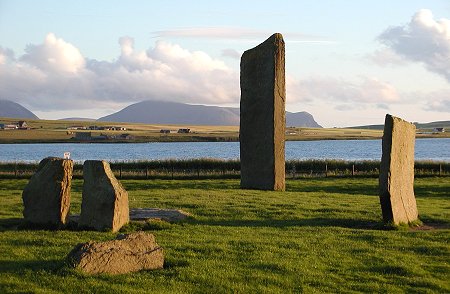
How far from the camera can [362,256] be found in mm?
12727

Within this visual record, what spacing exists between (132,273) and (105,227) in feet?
14.9

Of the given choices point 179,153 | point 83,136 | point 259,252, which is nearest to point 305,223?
point 259,252

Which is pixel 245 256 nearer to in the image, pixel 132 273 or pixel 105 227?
pixel 132 273

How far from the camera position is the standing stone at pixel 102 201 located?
15320 millimetres

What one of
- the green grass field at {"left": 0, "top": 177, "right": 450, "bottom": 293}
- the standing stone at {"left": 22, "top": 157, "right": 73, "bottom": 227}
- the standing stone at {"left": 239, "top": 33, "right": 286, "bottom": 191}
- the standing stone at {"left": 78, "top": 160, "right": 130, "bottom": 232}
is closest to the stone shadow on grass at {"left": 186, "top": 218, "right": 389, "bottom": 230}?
the green grass field at {"left": 0, "top": 177, "right": 450, "bottom": 293}

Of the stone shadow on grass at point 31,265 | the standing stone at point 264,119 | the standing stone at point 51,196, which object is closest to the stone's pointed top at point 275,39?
the standing stone at point 264,119

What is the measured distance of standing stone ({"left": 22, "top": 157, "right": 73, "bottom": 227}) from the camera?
1570 centimetres

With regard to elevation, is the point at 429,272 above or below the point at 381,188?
below

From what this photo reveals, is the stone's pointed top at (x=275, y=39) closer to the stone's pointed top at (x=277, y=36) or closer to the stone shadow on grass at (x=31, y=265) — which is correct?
the stone's pointed top at (x=277, y=36)

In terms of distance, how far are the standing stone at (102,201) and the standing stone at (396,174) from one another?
6.71 meters

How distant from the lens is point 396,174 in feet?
57.2

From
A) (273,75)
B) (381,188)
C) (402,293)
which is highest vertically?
(273,75)

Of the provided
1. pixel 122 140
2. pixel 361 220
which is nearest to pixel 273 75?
pixel 361 220

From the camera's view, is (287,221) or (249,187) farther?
(249,187)
